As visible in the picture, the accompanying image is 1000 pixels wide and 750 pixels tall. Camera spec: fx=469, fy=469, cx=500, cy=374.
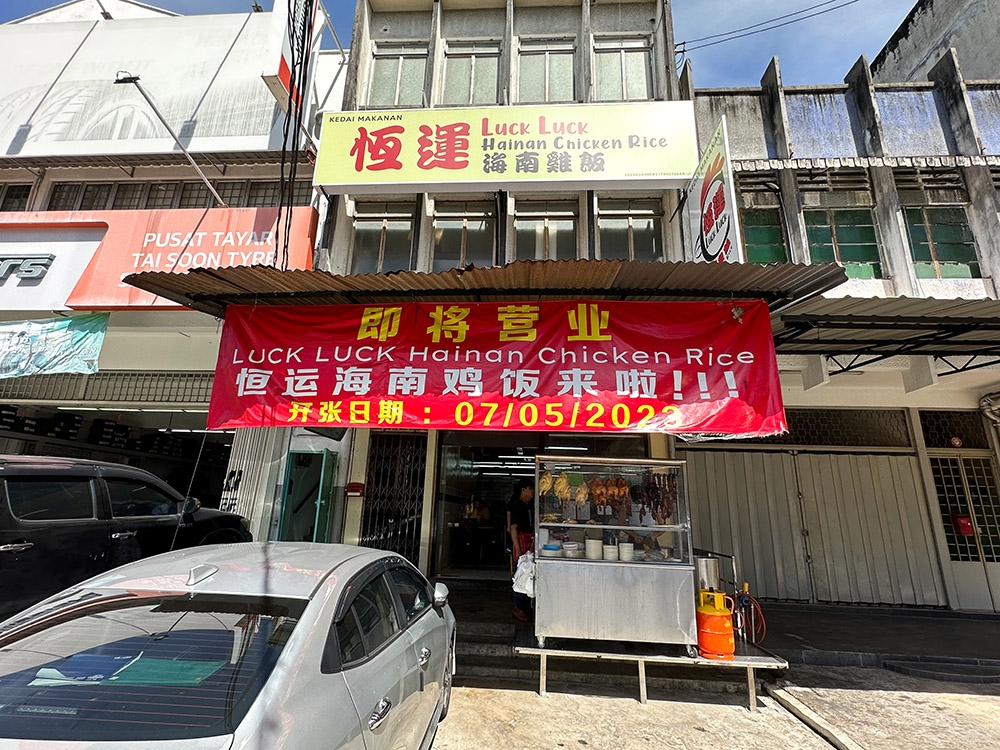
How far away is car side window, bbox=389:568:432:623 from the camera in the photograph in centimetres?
345

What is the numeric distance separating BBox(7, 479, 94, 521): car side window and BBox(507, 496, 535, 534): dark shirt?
5.00 m

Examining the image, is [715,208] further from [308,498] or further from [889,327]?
[308,498]

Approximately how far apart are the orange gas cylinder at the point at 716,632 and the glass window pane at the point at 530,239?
557cm

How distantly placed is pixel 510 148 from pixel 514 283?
3.26m

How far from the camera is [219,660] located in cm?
208

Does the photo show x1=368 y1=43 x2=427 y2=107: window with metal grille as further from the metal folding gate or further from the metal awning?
the metal folding gate

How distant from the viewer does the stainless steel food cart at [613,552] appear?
5.05 meters

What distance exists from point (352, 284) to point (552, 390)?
2.44 meters

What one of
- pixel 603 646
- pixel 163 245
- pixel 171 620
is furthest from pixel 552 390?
pixel 163 245

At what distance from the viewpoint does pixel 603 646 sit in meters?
5.42

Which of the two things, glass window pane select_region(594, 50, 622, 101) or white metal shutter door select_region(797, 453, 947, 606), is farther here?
glass window pane select_region(594, 50, 622, 101)

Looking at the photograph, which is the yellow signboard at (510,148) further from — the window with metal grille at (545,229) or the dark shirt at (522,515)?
the dark shirt at (522,515)

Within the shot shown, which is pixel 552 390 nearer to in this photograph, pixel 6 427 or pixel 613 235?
pixel 613 235

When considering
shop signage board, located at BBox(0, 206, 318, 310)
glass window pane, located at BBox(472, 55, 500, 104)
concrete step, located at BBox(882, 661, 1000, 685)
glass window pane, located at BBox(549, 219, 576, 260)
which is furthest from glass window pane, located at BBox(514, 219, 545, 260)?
concrete step, located at BBox(882, 661, 1000, 685)
